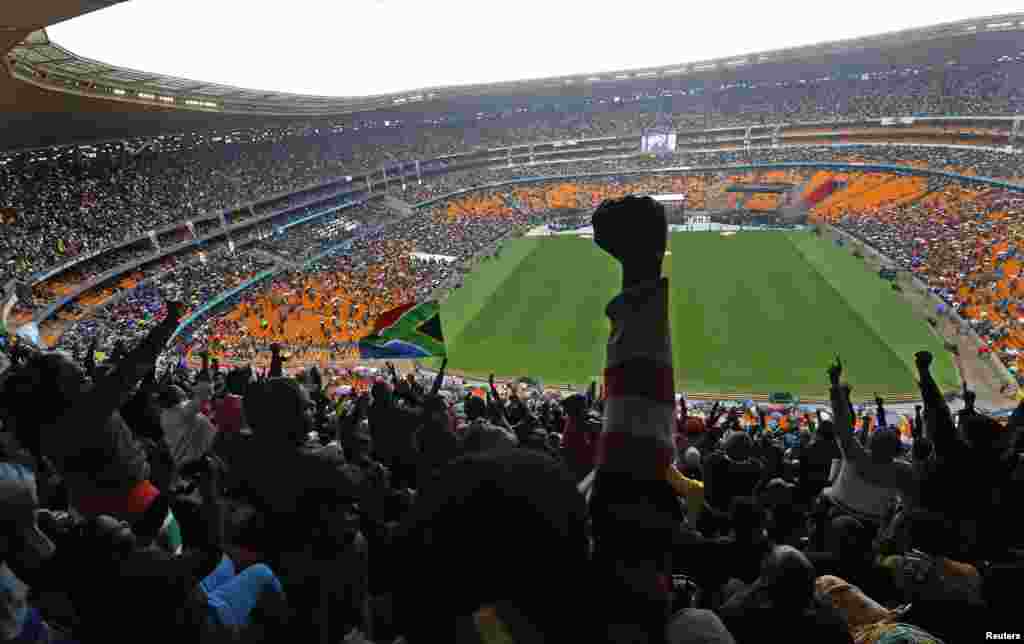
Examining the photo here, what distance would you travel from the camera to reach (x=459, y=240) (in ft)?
152

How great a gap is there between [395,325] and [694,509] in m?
9.14

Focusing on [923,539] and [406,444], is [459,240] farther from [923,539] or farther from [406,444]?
[923,539]

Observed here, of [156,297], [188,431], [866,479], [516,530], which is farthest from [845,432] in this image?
[156,297]

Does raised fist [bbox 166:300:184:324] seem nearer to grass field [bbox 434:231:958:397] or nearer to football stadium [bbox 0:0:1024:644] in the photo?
football stadium [bbox 0:0:1024:644]

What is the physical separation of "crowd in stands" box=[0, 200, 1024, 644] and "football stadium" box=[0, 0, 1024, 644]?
0.01 meters

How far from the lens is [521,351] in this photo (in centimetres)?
2591

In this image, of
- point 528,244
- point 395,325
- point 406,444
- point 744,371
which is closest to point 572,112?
point 528,244

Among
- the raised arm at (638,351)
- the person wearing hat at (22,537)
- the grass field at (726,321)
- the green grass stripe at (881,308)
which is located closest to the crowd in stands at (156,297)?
the grass field at (726,321)

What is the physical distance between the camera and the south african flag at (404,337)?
36.6ft

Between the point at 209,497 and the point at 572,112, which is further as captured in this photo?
the point at 572,112

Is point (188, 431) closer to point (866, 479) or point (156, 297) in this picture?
point (866, 479)

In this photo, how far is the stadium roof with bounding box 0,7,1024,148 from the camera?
80.5ft

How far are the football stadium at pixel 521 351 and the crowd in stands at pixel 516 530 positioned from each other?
0.01 m

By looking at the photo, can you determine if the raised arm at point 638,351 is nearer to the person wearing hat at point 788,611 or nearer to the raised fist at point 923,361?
the person wearing hat at point 788,611
